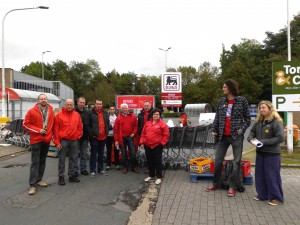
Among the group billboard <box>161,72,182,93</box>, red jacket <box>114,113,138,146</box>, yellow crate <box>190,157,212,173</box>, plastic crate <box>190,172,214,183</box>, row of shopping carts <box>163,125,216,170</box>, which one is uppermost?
billboard <box>161,72,182,93</box>

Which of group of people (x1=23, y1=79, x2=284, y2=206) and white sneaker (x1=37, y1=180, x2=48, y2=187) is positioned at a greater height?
group of people (x1=23, y1=79, x2=284, y2=206)

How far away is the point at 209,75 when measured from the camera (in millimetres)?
71938

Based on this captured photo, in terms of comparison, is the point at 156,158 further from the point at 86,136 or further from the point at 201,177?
the point at 86,136

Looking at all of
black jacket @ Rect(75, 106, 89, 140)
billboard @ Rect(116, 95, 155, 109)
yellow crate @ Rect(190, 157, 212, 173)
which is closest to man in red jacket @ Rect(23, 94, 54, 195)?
black jacket @ Rect(75, 106, 89, 140)

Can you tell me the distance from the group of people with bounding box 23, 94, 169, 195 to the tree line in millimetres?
22775

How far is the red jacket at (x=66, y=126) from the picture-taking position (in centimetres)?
688

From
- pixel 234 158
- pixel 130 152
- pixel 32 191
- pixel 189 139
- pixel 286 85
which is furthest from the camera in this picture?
pixel 286 85

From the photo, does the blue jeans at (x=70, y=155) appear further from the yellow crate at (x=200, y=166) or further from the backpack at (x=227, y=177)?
the backpack at (x=227, y=177)

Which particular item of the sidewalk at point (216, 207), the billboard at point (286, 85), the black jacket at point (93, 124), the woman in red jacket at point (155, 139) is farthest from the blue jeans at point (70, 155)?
the billboard at point (286, 85)

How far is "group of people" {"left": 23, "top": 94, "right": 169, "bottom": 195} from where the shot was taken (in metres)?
6.43

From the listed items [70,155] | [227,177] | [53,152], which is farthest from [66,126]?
[53,152]

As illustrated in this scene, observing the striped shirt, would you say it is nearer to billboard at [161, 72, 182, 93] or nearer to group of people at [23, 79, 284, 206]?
group of people at [23, 79, 284, 206]

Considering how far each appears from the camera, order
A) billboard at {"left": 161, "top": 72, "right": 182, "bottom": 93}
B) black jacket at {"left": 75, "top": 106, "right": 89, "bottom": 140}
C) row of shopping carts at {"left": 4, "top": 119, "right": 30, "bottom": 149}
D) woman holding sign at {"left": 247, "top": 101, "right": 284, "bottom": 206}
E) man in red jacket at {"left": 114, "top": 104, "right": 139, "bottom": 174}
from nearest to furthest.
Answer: woman holding sign at {"left": 247, "top": 101, "right": 284, "bottom": 206} < black jacket at {"left": 75, "top": 106, "right": 89, "bottom": 140} < man in red jacket at {"left": 114, "top": 104, "right": 139, "bottom": 174} < row of shopping carts at {"left": 4, "top": 119, "right": 30, "bottom": 149} < billboard at {"left": 161, "top": 72, "right": 182, "bottom": 93}

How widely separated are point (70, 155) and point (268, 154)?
4044 mm
